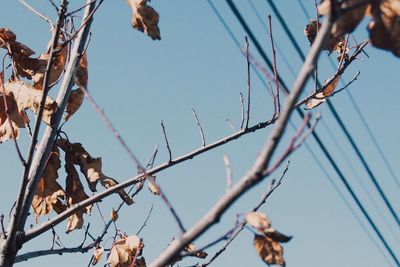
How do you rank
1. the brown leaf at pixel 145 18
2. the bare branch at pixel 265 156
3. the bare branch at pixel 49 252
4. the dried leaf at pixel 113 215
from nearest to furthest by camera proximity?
the bare branch at pixel 265 156, the brown leaf at pixel 145 18, the bare branch at pixel 49 252, the dried leaf at pixel 113 215

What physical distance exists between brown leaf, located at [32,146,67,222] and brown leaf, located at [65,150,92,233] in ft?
0.16

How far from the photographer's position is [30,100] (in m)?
2.85

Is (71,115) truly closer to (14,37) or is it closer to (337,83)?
(14,37)

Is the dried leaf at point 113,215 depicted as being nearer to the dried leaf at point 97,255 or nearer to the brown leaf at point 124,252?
the dried leaf at point 97,255

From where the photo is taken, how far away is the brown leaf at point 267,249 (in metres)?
1.46

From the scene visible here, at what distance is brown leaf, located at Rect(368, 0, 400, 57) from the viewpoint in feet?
4.50

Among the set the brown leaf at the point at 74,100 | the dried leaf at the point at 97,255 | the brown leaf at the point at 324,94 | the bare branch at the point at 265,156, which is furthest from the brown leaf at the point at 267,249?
the dried leaf at the point at 97,255

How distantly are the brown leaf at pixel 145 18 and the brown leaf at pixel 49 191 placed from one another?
3.54 feet

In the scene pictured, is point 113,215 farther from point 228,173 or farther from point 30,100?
point 228,173

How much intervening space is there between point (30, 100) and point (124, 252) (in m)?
0.94

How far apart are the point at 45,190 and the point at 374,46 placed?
223cm

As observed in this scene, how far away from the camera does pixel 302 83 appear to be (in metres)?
1.17

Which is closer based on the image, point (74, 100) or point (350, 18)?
point (350, 18)

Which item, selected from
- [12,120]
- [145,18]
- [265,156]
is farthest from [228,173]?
[12,120]
